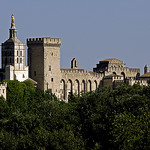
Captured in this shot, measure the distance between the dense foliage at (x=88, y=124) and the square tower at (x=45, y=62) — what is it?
122 ft

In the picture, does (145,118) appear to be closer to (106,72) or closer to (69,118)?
(69,118)

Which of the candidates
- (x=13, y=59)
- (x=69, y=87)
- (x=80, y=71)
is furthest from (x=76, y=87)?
(x=13, y=59)

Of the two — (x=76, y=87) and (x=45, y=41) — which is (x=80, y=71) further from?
(x=45, y=41)

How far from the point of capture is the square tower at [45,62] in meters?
128

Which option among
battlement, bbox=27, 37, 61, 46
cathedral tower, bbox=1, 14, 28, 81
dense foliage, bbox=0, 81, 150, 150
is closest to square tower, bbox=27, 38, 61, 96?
battlement, bbox=27, 37, 61, 46

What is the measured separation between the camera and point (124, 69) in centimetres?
15625

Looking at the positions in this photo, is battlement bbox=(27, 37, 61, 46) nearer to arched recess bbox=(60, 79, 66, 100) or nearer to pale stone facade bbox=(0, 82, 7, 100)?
arched recess bbox=(60, 79, 66, 100)

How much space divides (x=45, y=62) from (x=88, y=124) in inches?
2046

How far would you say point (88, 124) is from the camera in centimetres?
7725

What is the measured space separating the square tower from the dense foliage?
37.1 metres

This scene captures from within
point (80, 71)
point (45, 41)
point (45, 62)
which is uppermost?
point (45, 41)

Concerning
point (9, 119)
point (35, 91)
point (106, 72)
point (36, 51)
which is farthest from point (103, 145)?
point (106, 72)

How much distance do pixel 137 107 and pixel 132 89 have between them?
10362 millimetres

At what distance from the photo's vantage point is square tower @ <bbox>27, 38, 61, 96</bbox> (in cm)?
12850
